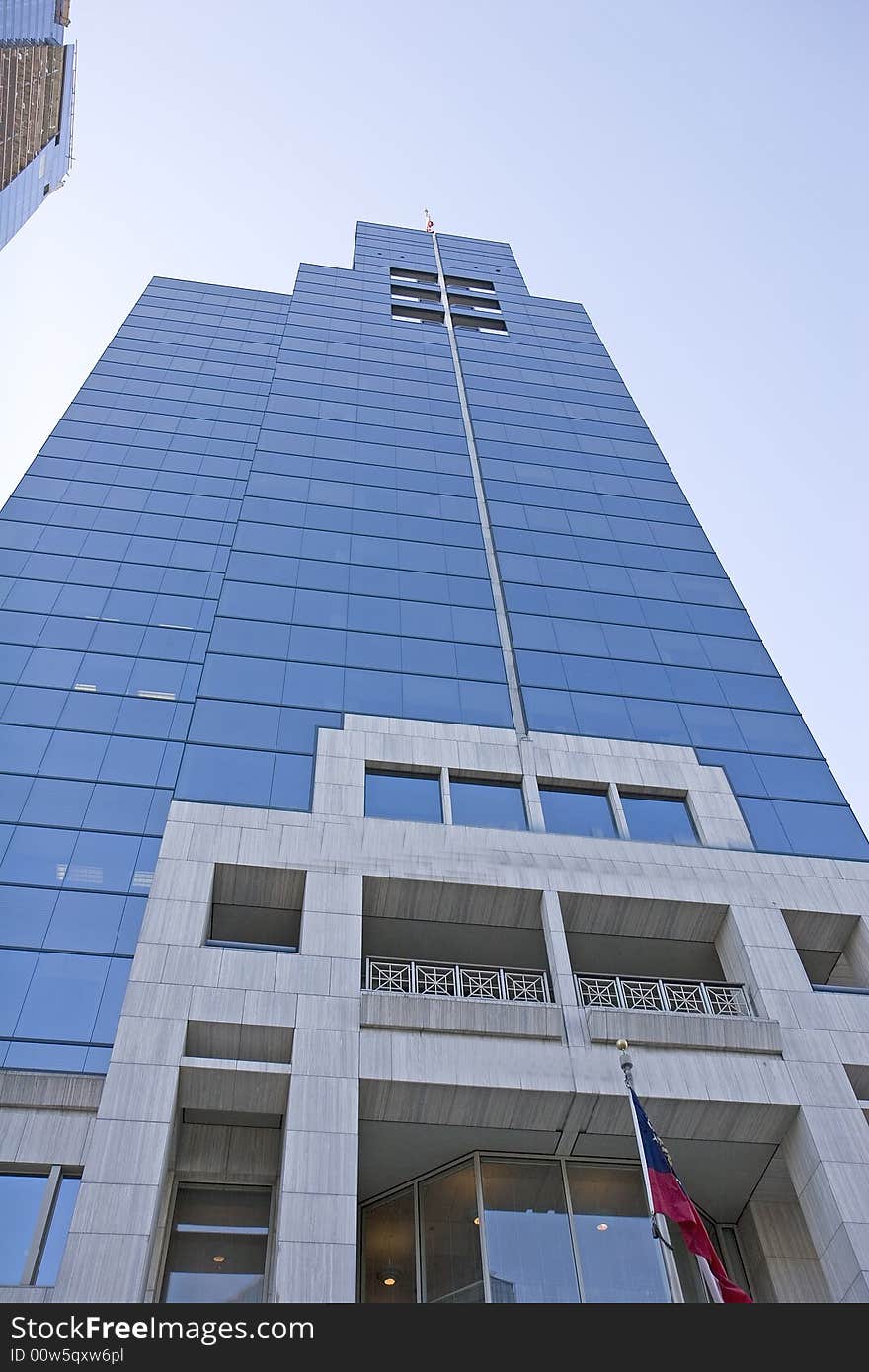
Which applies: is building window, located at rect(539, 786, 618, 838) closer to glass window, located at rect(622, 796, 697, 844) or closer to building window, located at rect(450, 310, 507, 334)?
glass window, located at rect(622, 796, 697, 844)

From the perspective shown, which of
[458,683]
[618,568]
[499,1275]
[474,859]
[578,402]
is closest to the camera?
[499,1275]

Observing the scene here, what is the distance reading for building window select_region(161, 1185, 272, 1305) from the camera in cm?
2111

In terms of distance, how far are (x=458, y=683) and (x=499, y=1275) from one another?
17.1 metres

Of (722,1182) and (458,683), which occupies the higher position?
(458,683)

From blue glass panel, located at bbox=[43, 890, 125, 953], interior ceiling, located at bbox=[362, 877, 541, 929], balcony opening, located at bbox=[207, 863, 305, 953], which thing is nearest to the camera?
blue glass panel, located at bbox=[43, 890, 125, 953]

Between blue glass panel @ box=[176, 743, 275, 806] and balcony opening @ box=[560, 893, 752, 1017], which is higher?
blue glass panel @ box=[176, 743, 275, 806]

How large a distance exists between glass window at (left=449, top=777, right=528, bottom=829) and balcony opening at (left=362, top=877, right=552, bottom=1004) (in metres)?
2.38

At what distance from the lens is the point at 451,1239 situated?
21.8m

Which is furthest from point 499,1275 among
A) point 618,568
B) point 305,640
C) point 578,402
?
point 578,402

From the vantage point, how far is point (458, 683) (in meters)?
33.0

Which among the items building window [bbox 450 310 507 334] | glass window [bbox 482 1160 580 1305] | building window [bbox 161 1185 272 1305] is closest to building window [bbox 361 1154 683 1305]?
glass window [bbox 482 1160 580 1305]

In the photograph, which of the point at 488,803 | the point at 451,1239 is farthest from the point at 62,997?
the point at 488,803

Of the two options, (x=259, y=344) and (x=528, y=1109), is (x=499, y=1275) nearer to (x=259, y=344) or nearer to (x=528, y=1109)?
(x=528, y=1109)

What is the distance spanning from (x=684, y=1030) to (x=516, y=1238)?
5637mm
